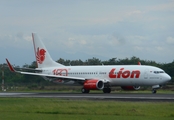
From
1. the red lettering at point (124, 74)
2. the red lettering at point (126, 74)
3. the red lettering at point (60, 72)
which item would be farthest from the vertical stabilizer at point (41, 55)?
the red lettering at point (126, 74)

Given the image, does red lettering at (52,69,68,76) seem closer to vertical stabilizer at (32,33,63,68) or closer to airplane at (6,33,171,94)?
airplane at (6,33,171,94)

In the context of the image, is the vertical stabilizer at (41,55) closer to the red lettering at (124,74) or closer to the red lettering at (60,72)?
the red lettering at (60,72)

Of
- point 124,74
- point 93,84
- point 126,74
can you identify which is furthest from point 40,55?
point 126,74

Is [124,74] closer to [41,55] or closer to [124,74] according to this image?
[124,74]

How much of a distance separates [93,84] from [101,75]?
8.42 ft

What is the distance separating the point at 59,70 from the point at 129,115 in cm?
4093

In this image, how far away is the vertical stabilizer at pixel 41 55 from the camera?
69.6 meters

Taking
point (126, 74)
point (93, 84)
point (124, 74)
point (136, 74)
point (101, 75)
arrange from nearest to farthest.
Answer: point (136, 74), point (126, 74), point (124, 74), point (93, 84), point (101, 75)

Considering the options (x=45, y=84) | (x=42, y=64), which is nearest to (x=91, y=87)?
(x=42, y=64)

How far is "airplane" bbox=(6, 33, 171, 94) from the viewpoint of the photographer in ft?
189

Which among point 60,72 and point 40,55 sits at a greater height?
point 40,55

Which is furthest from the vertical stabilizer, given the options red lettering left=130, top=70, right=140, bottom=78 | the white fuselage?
red lettering left=130, top=70, right=140, bottom=78

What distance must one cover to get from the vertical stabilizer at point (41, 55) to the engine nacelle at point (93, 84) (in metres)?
10.4

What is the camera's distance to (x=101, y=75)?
61562 millimetres
